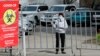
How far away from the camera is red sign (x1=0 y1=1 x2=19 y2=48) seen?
11.9m

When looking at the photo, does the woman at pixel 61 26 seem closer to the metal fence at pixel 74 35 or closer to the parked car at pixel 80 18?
the metal fence at pixel 74 35

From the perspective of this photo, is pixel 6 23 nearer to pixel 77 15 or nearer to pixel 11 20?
pixel 11 20

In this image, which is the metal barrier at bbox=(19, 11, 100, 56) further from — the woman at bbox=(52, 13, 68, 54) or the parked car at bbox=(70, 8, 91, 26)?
the woman at bbox=(52, 13, 68, 54)

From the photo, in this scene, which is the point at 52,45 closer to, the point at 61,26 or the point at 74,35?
the point at 74,35

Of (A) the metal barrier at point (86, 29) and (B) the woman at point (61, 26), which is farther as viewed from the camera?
(A) the metal barrier at point (86, 29)

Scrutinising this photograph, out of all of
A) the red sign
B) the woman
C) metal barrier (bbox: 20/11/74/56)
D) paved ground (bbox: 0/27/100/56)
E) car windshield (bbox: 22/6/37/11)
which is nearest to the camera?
the red sign

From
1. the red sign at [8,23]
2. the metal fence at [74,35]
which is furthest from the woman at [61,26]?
the red sign at [8,23]

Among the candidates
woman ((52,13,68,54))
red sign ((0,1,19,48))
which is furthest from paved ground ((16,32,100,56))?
red sign ((0,1,19,48))

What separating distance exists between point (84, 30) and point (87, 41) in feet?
3.00

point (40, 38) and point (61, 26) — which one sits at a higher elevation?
point (61, 26)

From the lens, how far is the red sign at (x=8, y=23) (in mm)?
11906

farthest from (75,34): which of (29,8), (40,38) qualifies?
(29,8)

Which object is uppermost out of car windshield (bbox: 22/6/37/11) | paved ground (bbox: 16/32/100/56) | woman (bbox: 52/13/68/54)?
woman (bbox: 52/13/68/54)

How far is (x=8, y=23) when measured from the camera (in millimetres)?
11953
